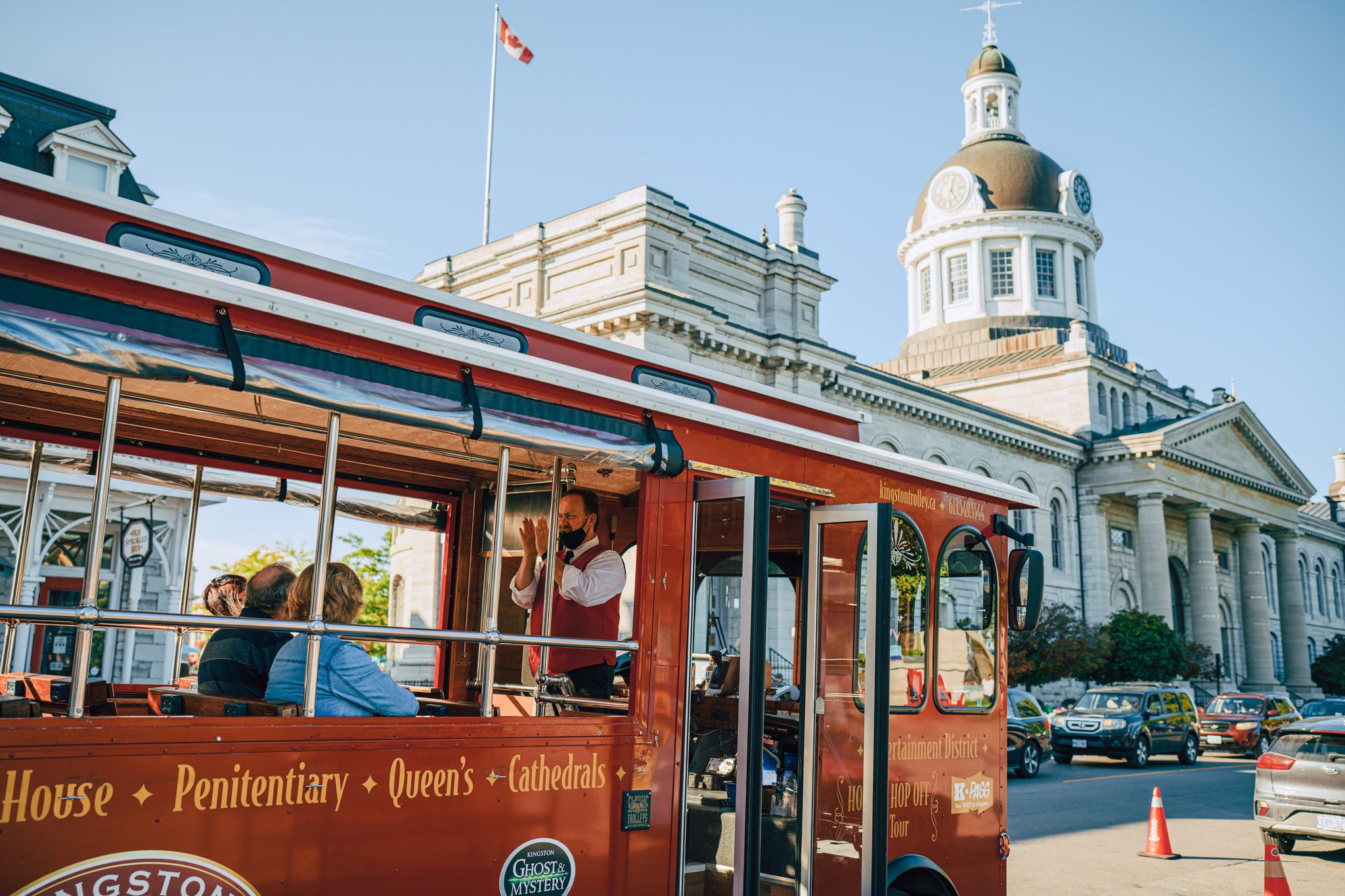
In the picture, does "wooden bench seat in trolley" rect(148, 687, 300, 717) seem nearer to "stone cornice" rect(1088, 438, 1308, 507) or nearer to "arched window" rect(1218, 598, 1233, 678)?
"stone cornice" rect(1088, 438, 1308, 507)

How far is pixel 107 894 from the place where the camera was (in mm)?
3084

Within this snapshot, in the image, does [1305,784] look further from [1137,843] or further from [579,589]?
[579,589]

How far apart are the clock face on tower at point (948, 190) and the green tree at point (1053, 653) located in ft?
99.7

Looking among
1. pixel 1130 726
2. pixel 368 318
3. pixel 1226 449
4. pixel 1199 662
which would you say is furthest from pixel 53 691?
pixel 1226 449

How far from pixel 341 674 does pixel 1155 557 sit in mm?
51901

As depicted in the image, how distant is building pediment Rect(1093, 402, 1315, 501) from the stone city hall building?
115mm

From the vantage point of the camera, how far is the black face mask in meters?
5.32

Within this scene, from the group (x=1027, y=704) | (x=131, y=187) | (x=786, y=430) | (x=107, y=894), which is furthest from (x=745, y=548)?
(x=131, y=187)

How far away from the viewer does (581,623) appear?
17.0 ft

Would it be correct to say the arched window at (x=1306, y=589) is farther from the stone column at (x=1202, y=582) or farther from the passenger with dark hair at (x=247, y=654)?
the passenger with dark hair at (x=247, y=654)

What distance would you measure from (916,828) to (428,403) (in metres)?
3.58

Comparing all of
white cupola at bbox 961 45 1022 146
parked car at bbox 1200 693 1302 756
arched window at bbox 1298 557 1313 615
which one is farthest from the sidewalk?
arched window at bbox 1298 557 1313 615

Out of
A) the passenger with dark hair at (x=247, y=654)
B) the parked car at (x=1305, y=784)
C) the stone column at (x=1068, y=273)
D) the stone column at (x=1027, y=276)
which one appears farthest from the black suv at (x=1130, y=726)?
the stone column at (x=1068, y=273)

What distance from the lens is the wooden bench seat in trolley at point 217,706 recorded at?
3715mm
